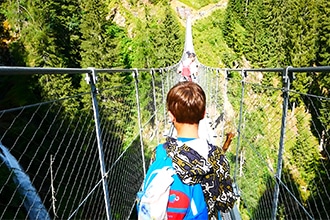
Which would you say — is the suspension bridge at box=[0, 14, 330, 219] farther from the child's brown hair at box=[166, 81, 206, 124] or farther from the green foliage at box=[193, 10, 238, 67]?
the green foliage at box=[193, 10, 238, 67]

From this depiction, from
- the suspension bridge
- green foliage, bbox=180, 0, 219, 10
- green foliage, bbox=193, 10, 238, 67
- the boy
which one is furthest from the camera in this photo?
green foliage, bbox=180, 0, 219, 10

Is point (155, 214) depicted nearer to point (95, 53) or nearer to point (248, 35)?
point (95, 53)

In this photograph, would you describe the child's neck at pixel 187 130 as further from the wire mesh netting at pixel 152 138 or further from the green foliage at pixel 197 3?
the green foliage at pixel 197 3

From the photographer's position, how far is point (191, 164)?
73 centimetres

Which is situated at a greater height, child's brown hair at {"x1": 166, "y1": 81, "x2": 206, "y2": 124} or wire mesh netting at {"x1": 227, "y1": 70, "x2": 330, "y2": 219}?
child's brown hair at {"x1": 166, "y1": 81, "x2": 206, "y2": 124}

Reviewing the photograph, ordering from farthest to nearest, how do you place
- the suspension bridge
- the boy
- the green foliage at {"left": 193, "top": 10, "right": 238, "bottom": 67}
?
the green foliage at {"left": 193, "top": 10, "right": 238, "bottom": 67} < the suspension bridge < the boy

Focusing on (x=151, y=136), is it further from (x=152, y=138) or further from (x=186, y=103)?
(x=186, y=103)

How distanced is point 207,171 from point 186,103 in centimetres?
16

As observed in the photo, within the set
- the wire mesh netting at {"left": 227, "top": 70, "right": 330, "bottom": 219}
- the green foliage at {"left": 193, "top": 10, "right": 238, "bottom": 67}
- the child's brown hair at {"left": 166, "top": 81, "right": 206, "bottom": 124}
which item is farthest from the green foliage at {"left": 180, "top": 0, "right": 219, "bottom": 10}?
the child's brown hair at {"left": 166, "top": 81, "right": 206, "bottom": 124}

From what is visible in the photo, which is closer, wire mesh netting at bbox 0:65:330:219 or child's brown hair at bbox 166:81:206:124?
child's brown hair at bbox 166:81:206:124

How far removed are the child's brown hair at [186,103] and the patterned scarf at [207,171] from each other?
0.20ft

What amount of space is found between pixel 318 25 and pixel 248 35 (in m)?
4.48

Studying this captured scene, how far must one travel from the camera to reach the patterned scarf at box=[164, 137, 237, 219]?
729mm

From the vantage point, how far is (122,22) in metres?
20.8
